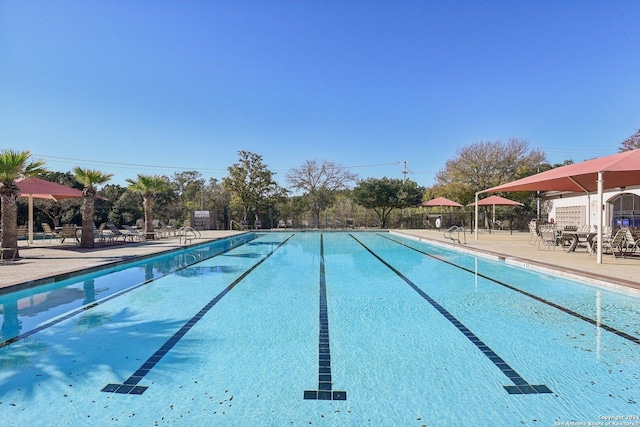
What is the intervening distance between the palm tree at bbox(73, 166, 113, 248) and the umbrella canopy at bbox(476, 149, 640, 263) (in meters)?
13.6

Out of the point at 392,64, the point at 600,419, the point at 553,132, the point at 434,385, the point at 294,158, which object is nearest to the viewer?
the point at 600,419

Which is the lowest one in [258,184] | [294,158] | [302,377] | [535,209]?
[302,377]

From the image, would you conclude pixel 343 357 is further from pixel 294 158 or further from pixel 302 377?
pixel 294 158

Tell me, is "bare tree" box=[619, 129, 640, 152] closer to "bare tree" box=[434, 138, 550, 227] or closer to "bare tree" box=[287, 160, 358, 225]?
"bare tree" box=[434, 138, 550, 227]

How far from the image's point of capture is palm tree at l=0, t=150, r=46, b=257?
8.75 metres

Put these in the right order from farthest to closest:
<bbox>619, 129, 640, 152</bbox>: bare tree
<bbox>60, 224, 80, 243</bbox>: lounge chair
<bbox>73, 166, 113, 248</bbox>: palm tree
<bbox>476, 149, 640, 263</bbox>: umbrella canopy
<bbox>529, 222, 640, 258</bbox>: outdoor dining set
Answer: <bbox>619, 129, 640, 152</bbox>: bare tree
<bbox>60, 224, 80, 243</bbox>: lounge chair
<bbox>73, 166, 113, 248</bbox>: palm tree
<bbox>529, 222, 640, 258</bbox>: outdoor dining set
<bbox>476, 149, 640, 263</bbox>: umbrella canopy

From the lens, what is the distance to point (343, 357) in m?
3.48

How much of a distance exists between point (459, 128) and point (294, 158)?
1250cm

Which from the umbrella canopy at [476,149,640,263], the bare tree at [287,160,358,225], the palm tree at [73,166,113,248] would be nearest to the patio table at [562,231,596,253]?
the umbrella canopy at [476,149,640,263]

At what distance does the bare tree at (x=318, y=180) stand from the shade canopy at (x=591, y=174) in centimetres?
1637

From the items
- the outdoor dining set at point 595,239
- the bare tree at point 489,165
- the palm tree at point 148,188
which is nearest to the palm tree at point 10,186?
the palm tree at point 148,188

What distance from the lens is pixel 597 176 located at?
10.8 m

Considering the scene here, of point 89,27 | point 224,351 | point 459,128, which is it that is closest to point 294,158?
point 459,128

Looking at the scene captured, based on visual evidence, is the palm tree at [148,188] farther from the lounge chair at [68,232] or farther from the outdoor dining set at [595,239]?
the outdoor dining set at [595,239]
